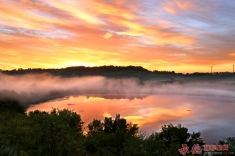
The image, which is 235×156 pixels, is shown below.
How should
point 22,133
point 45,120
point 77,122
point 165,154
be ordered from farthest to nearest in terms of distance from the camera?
point 77,122 → point 22,133 → point 165,154 → point 45,120

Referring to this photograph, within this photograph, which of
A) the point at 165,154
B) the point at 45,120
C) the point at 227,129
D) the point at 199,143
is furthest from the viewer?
the point at 227,129

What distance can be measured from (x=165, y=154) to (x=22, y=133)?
23.1 meters

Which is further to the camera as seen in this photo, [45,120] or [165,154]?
[165,154]

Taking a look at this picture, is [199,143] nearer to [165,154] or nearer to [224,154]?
[224,154]

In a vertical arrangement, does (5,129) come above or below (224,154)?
above

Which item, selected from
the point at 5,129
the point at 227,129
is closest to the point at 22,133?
the point at 5,129

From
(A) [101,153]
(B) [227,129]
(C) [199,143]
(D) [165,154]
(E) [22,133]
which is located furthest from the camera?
(B) [227,129]

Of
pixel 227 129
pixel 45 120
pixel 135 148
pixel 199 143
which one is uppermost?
pixel 45 120

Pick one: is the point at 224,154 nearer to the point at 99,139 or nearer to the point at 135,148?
the point at 135,148

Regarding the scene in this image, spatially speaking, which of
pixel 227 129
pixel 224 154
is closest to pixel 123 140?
pixel 224 154

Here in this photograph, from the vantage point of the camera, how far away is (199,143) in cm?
5938

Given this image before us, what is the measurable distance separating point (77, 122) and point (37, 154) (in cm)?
3766

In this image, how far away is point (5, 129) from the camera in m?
39.8

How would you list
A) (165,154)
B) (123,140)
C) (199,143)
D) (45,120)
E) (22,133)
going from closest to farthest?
(45,120) < (165,154) < (22,133) < (123,140) < (199,143)
